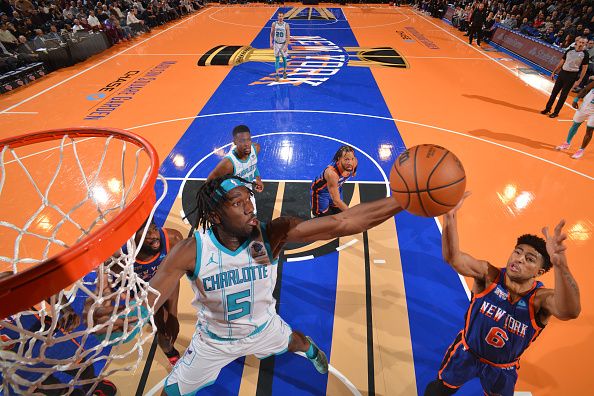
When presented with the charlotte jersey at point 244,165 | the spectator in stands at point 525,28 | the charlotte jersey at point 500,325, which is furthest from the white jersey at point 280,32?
the spectator in stands at point 525,28

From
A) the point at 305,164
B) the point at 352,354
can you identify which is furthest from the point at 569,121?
the point at 352,354

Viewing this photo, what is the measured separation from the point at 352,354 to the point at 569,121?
8644mm

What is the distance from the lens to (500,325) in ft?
8.50

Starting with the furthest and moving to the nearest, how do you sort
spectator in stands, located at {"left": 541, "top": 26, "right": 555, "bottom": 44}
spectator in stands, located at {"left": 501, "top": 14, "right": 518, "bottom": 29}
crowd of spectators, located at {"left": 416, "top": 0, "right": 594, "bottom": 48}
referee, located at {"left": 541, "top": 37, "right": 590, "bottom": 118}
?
spectator in stands, located at {"left": 501, "top": 14, "right": 518, "bottom": 29} < spectator in stands, located at {"left": 541, "top": 26, "right": 555, "bottom": 44} < crowd of spectators, located at {"left": 416, "top": 0, "right": 594, "bottom": 48} < referee, located at {"left": 541, "top": 37, "right": 590, "bottom": 118}

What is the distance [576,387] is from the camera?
3373mm

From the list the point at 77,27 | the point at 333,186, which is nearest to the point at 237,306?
the point at 333,186

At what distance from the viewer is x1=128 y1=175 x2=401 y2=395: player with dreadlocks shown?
7.49 ft

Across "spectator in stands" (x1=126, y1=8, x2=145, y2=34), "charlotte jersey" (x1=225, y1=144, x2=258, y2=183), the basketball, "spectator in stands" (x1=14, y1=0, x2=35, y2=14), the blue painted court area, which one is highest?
the basketball

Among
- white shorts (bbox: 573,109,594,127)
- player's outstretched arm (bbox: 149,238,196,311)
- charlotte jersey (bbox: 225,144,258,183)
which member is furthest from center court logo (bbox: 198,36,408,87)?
player's outstretched arm (bbox: 149,238,196,311)

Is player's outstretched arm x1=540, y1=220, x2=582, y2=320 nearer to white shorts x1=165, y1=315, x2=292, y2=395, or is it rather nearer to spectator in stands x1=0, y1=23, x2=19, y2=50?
white shorts x1=165, y1=315, x2=292, y2=395

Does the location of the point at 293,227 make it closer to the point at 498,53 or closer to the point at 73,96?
the point at 73,96

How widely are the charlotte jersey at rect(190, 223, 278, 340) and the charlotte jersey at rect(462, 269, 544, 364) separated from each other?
5.22 ft

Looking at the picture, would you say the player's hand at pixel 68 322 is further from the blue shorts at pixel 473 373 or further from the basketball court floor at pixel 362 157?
the blue shorts at pixel 473 373

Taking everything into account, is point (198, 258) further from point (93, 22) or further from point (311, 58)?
point (93, 22)
